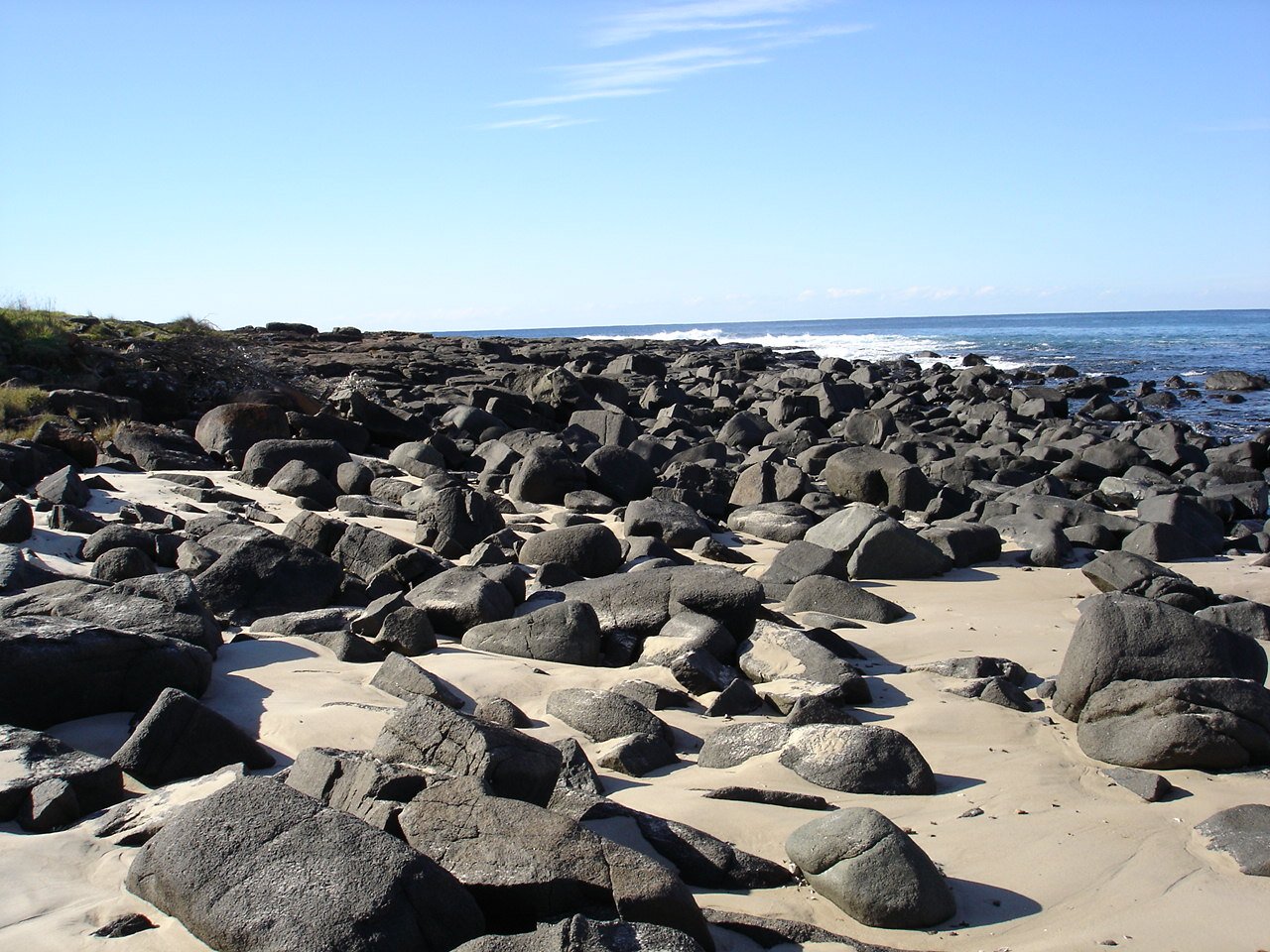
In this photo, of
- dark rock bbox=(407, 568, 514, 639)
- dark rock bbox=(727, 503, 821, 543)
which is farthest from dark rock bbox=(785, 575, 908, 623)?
dark rock bbox=(727, 503, 821, 543)

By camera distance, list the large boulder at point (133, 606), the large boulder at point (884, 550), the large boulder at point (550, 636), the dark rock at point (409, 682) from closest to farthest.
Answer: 1. the dark rock at point (409, 682)
2. the large boulder at point (133, 606)
3. the large boulder at point (550, 636)
4. the large boulder at point (884, 550)

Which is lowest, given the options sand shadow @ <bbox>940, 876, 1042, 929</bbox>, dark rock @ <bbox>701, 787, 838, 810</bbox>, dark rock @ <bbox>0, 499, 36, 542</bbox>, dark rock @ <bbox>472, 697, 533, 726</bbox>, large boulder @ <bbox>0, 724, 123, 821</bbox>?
sand shadow @ <bbox>940, 876, 1042, 929</bbox>

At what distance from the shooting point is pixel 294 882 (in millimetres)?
2781

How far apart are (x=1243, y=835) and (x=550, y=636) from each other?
11.4 feet

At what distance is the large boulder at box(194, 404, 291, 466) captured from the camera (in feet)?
39.7

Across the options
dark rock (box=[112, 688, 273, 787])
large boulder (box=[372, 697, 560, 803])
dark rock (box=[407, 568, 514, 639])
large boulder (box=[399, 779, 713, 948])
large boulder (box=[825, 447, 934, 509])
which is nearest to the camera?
large boulder (box=[399, 779, 713, 948])

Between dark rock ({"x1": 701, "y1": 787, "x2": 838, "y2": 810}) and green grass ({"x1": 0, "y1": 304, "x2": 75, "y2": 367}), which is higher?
green grass ({"x1": 0, "y1": 304, "x2": 75, "y2": 367})

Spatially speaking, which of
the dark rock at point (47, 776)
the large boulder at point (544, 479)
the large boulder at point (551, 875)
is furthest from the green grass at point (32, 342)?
the large boulder at point (551, 875)

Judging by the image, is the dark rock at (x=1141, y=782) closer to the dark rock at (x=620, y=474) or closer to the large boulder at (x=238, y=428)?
the dark rock at (x=620, y=474)

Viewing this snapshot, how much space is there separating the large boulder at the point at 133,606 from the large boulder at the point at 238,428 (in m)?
6.52

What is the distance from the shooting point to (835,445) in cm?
1421

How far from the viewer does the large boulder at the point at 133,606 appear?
5.22 metres

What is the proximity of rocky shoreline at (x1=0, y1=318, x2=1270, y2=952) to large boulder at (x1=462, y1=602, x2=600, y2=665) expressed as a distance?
0.02 metres

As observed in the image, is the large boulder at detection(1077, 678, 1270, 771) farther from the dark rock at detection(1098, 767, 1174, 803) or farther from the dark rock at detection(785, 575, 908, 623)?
the dark rock at detection(785, 575, 908, 623)
